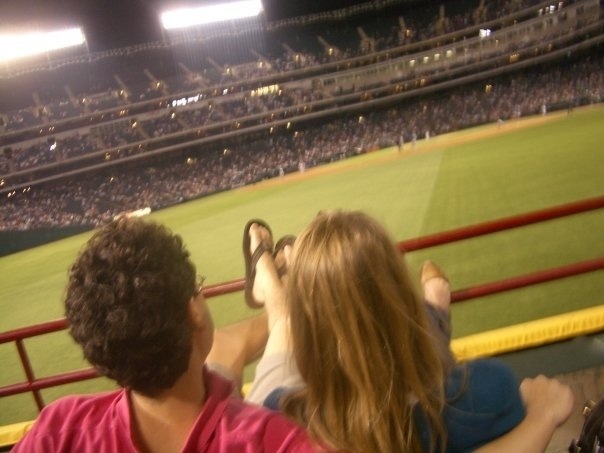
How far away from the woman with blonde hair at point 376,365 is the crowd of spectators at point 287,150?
5446mm

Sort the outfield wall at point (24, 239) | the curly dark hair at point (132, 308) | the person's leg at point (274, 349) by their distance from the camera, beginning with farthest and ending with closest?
the outfield wall at point (24, 239) → the person's leg at point (274, 349) → the curly dark hair at point (132, 308)

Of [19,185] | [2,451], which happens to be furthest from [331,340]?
[19,185]

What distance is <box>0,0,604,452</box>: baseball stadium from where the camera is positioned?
261 cm

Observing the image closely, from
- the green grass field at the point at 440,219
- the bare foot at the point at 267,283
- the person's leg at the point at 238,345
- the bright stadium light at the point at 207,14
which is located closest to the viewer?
the bare foot at the point at 267,283

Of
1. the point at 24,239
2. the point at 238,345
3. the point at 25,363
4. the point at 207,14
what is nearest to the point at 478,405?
the point at 238,345

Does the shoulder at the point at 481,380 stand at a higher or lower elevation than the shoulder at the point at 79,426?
lower

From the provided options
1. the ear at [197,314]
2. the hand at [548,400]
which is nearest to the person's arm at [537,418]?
the hand at [548,400]

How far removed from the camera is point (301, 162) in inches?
520

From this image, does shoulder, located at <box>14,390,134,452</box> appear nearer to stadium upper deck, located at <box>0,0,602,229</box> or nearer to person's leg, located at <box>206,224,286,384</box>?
person's leg, located at <box>206,224,286,384</box>

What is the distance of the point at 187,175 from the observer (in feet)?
27.6

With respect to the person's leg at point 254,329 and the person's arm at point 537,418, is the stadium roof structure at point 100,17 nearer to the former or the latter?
the person's leg at point 254,329

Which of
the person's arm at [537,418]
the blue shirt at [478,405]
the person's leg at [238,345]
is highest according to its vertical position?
the blue shirt at [478,405]

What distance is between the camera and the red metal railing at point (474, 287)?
2.17 meters

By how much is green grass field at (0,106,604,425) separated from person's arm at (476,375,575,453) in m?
0.36
